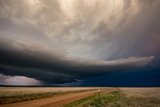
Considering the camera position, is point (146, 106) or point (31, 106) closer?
point (31, 106)

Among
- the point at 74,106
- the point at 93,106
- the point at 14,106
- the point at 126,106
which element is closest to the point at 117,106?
the point at 126,106

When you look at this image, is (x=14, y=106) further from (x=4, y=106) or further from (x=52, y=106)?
(x=52, y=106)

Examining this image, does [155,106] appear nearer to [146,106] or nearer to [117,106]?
[146,106]

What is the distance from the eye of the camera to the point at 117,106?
30.6 meters

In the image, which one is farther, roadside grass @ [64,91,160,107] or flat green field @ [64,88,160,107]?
flat green field @ [64,88,160,107]

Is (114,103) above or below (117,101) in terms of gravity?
below

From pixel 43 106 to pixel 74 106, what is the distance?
4.20 meters

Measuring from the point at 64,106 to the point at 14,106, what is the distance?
655 cm

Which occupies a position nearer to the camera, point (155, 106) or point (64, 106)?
point (64, 106)

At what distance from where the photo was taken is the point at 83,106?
30.1 meters

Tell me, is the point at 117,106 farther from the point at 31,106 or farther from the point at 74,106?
the point at 31,106

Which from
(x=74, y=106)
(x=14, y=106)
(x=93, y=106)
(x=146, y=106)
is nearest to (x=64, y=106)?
(x=74, y=106)

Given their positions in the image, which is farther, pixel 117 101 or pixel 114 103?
pixel 117 101

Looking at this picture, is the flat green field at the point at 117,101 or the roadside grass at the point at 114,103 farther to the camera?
the flat green field at the point at 117,101
